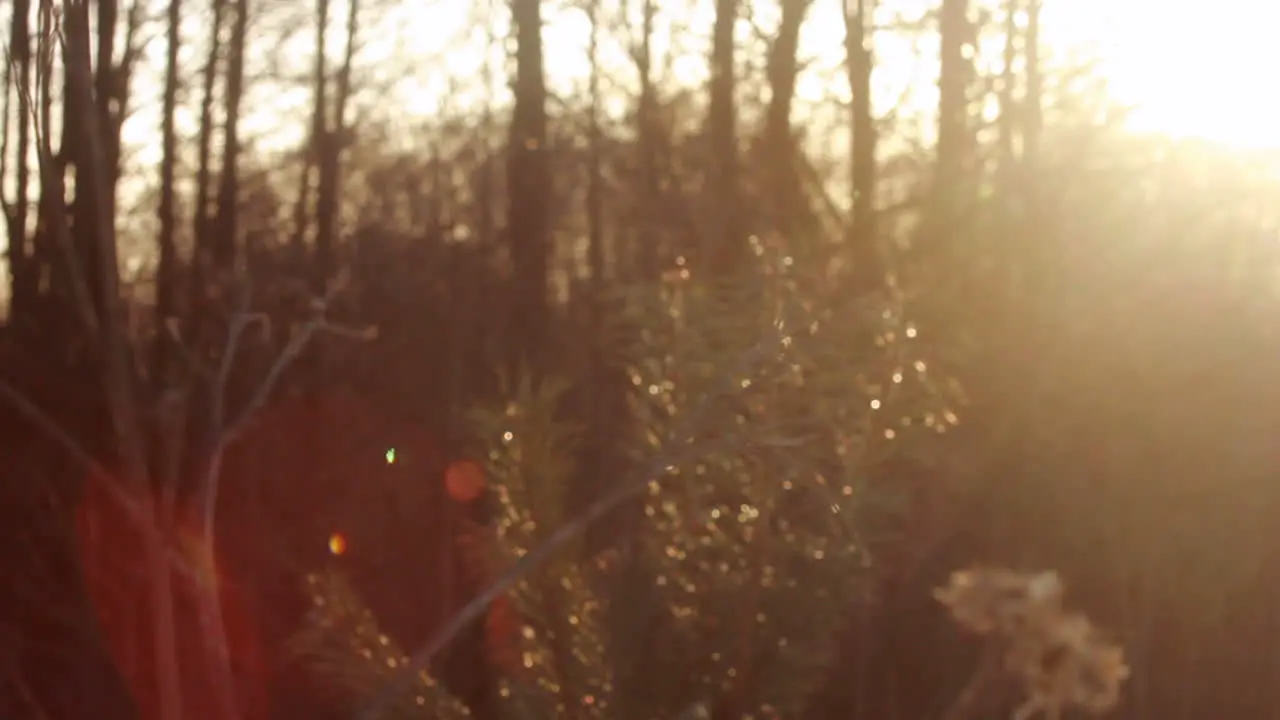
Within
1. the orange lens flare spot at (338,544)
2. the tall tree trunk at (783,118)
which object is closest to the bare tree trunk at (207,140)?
the orange lens flare spot at (338,544)

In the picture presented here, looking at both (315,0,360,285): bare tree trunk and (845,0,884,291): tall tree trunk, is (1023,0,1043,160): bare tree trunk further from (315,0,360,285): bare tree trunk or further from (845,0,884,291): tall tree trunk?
(315,0,360,285): bare tree trunk

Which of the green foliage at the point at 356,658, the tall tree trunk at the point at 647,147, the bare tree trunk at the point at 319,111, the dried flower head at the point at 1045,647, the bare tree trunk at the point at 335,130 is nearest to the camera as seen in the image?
the dried flower head at the point at 1045,647

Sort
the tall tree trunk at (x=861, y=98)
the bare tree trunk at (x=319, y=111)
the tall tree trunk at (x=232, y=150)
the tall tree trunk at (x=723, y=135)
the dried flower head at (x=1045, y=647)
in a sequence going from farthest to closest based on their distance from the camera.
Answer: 1. the bare tree trunk at (x=319, y=111)
2. the tall tree trunk at (x=232, y=150)
3. the tall tree trunk at (x=861, y=98)
4. the tall tree trunk at (x=723, y=135)
5. the dried flower head at (x=1045, y=647)

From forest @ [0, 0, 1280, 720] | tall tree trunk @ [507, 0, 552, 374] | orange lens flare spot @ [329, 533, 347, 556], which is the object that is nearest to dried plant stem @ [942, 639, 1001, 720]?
forest @ [0, 0, 1280, 720]

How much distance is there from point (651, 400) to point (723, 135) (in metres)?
4.65

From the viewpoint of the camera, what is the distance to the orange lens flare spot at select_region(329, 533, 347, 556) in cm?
542

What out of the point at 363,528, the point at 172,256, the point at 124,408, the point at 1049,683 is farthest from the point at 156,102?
the point at 1049,683

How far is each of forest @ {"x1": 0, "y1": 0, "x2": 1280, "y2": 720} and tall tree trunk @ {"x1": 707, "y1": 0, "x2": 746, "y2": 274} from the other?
0.03 m

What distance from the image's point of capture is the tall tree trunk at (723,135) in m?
5.38

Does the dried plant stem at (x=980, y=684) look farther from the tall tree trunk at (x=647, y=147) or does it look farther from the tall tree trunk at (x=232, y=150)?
the tall tree trunk at (x=232, y=150)

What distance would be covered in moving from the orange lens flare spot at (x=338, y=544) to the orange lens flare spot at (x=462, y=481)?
1.88 feet

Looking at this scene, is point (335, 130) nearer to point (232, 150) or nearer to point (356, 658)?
point (232, 150)

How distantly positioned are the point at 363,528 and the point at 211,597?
3648 mm

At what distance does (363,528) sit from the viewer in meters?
5.61
